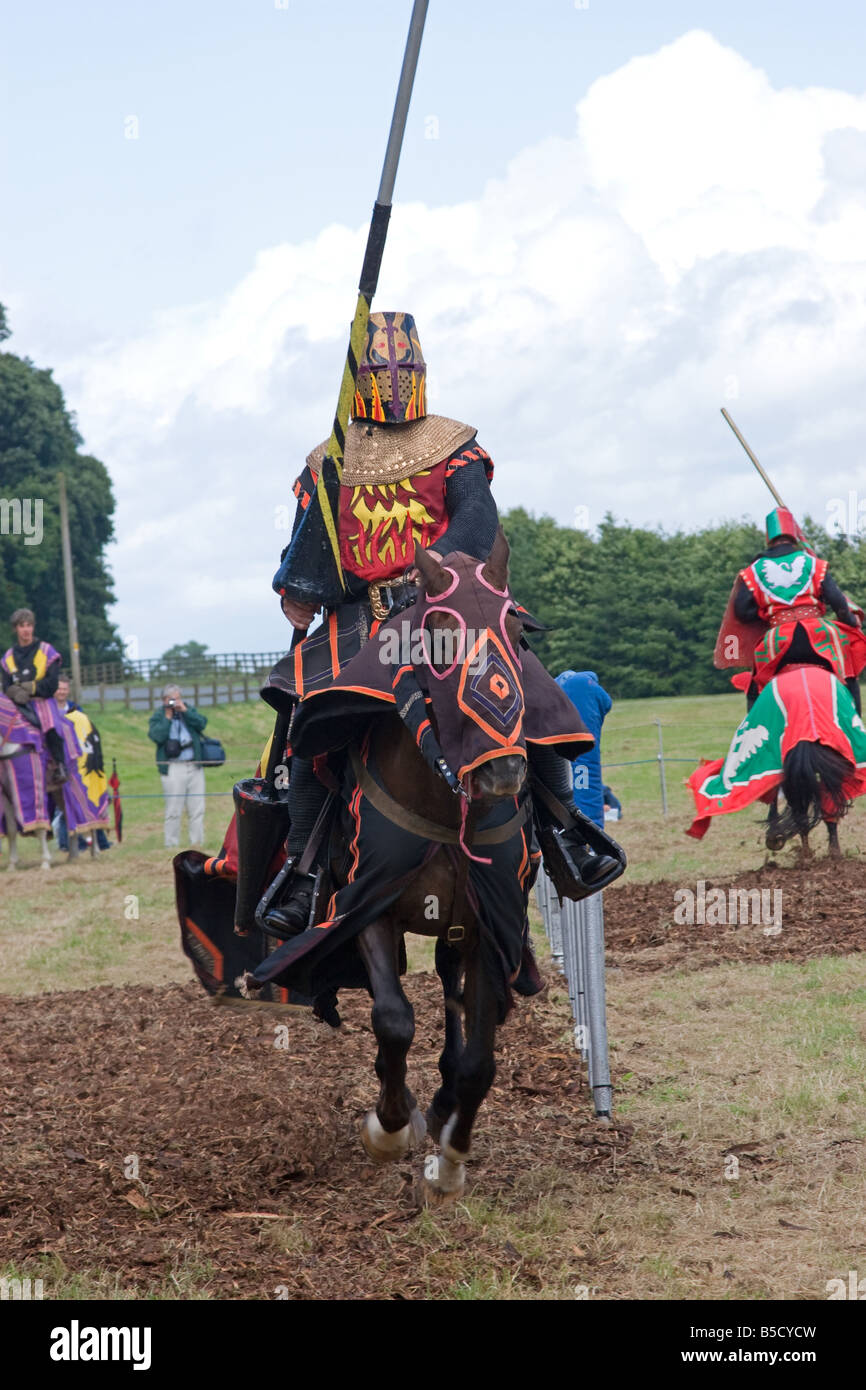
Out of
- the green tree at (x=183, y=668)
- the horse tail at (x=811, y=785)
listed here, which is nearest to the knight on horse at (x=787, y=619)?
the horse tail at (x=811, y=785)

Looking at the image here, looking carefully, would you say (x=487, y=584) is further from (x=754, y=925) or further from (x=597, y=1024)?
(x=754, y=925)

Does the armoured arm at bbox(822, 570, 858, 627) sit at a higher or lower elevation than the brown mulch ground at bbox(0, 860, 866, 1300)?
higher

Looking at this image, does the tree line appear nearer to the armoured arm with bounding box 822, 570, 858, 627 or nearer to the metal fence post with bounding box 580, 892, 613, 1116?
the armoured arm with bounding box 822, 570, 858, 627

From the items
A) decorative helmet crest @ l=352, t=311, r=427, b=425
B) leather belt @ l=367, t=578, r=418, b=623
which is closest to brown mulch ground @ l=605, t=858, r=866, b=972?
leather belt @ l=367, t=578, r=418, b=623

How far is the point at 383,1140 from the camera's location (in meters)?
5.37

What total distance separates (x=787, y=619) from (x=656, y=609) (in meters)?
30.7

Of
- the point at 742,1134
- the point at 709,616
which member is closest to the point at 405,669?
the point at 742,1134

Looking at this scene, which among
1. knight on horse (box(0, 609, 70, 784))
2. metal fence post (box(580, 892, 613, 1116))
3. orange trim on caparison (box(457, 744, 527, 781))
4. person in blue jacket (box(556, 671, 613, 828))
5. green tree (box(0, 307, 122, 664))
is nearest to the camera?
orange trim on caparison (box(457, 744, 527, 781))

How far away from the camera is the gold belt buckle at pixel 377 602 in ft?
18.5

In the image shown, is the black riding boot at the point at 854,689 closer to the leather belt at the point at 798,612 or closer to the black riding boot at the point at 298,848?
the leather belt at the point at 798,612

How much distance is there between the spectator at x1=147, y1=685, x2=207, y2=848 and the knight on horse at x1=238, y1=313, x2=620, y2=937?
43.0 ft

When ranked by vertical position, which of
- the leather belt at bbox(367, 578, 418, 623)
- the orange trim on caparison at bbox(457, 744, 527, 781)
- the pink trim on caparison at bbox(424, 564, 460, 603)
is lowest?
the orange trim on caparison at bbox(457, 744, 527, 781)

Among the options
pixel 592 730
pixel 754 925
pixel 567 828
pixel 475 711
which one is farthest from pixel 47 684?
pixel 475 711

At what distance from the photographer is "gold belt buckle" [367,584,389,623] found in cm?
562
